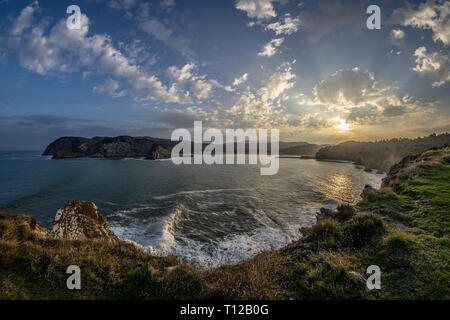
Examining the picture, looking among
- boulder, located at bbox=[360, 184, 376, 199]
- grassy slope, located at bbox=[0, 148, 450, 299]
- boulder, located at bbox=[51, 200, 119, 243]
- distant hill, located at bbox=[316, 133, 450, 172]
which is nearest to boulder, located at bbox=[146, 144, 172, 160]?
boulder, located at bbox=[51, 200, 119, 243]

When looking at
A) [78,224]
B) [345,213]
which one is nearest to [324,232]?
[345,213]

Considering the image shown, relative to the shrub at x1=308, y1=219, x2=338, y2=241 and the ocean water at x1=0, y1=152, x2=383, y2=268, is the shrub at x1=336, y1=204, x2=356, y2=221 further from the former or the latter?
the ocean water at x1=0, y1=152, x2=383, y2=268

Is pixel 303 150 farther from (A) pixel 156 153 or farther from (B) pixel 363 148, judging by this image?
(A) pixel 156 153

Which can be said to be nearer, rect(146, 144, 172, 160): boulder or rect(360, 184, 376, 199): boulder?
rect(360, 184, 376, 199): boulder

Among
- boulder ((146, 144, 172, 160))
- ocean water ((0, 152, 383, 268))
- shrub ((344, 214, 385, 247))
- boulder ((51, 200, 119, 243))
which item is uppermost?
boulder ((146, 144, 172, 160))

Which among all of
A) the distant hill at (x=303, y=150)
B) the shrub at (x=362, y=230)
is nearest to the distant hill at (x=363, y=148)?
the distant hill at (x=303, y=150)

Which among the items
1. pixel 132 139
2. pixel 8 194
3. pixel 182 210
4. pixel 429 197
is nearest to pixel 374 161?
pixel 429 197

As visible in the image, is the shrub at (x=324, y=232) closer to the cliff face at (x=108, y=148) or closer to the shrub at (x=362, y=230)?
the shrub at (x=362, y=230)
